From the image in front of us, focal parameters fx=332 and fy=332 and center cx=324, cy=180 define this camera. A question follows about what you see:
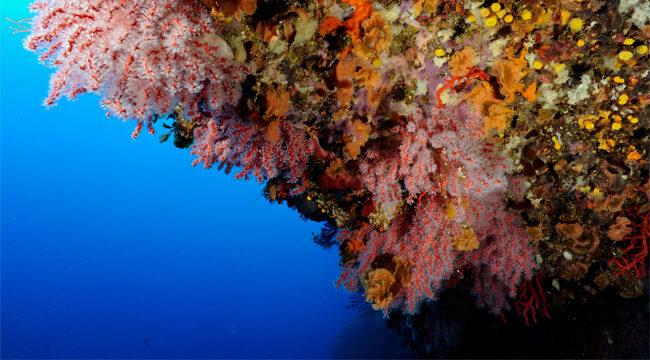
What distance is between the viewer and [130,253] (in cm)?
6166

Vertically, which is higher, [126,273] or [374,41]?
[126,273]

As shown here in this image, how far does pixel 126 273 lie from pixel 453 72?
2519 inches

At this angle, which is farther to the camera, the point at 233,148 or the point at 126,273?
the point at 126,273

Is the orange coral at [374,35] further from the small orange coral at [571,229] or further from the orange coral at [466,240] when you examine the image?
the small orange coral at [571,229]

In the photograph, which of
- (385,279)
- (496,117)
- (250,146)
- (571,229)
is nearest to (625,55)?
(496,117)

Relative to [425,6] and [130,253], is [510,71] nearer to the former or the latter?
[425,6]

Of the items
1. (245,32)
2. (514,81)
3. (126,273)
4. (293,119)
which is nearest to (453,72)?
(514,81)

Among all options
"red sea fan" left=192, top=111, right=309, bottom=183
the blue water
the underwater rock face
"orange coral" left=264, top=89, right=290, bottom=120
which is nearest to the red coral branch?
the underwater rock face

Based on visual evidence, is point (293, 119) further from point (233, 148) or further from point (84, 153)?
point (84, 153)

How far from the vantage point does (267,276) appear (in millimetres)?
63406

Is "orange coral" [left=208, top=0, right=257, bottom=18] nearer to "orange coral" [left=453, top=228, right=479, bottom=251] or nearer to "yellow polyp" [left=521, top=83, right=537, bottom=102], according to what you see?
"yellow polyp" [left=521, top=83, right=537, bottom=102]

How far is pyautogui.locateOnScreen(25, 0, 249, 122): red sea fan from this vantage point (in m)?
2.34

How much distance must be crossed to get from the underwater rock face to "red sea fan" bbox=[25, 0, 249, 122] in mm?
11

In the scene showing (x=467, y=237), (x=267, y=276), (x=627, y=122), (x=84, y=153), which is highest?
(x=84, y=153)
